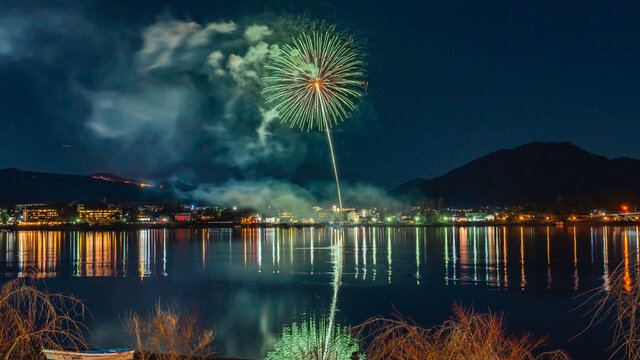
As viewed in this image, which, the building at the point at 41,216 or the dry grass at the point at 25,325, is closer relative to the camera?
the dry grass at the point at 25,325

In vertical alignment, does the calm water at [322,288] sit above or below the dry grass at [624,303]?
below

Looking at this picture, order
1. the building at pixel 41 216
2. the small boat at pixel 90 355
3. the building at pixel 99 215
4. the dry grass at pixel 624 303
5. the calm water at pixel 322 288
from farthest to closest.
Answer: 1. the building at pixel 41 216
2. the building at pixel 99 215
3. the calm water at pixel 322 288
4. the small boat at pixel 90 355
5. the dry grass at pixel 624 303

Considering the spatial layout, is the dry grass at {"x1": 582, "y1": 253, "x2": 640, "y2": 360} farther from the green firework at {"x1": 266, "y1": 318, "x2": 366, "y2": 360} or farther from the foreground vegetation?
the green firework at {"x1": 266, "y1": 318, "x2": 366, "y2": 360}

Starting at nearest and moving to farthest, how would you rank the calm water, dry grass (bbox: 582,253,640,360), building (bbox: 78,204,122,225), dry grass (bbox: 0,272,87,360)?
dry grass (bbox: 582,253,640,360), dry grass (bbox: 0,272,87,360), the calm water, building (bbox: 78,204,122,225)

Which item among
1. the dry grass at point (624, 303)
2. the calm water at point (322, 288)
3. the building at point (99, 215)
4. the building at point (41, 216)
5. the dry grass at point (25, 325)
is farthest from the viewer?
the building at point (41, 216)

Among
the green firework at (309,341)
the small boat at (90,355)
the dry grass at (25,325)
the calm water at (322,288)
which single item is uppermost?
the dry grass at (25,325)

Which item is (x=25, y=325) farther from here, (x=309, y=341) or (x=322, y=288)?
(x=322, y=288)

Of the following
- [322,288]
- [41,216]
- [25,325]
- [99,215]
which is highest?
[25,325]

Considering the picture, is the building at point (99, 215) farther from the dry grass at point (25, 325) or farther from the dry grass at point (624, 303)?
the dry grass at point (624, 303)

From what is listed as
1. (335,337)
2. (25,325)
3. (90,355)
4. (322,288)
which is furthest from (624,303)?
(322,288)

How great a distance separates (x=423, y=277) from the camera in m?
28.4

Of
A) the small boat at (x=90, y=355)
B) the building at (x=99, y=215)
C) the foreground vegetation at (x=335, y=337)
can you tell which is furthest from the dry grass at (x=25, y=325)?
the building at (x=99, y=215)

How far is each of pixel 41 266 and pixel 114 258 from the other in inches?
268

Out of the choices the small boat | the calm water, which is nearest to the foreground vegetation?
the small boat
